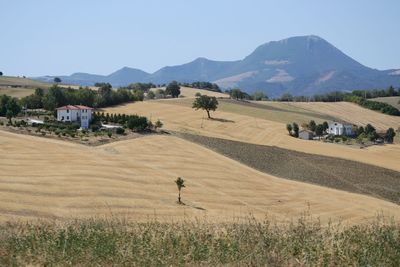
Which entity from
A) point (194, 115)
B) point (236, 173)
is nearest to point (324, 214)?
point (236, 173)

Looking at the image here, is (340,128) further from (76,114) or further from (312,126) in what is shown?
(76,114)

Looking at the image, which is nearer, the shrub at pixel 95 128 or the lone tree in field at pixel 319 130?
the shrub at pixel 95 128

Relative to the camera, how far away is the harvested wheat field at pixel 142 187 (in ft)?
190

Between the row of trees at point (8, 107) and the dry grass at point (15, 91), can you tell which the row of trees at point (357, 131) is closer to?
the row of trees at point (8, 107)

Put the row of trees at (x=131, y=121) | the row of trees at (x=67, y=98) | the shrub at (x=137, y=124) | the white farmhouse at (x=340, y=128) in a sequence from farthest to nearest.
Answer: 1. the white farmhouse at (x=340, y=128)
2. the row of trees at (x=67, y=98)
3. the row of trees at (x=131, y=121)
4. the shrub at (x=137, y=124)

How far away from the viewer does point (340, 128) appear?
146 m

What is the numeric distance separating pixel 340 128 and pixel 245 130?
103ft

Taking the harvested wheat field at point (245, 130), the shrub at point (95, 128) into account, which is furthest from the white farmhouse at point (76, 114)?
the harvested wheat field at point (245, 130)

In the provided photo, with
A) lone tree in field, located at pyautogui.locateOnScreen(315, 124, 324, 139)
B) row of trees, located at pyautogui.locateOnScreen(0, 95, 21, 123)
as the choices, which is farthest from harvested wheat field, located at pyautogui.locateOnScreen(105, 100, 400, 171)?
row of trees, located at pyautogui.locateOnScreen(0, 95, 21, 123)

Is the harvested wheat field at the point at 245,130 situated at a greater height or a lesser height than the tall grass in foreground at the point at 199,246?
lesser

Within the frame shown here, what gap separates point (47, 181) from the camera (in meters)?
66.9

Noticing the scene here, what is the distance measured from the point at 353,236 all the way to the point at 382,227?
58.5 inches

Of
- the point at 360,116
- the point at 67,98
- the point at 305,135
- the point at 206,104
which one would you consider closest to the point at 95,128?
Answer: the point at 67,98

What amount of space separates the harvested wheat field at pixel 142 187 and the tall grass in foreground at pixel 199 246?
1322 inches
